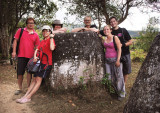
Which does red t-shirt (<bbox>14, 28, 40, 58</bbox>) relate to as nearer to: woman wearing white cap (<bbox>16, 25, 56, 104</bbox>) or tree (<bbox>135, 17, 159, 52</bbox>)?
woman wearing white cap (<bbox>16, 25, 56, 104</bbox>)

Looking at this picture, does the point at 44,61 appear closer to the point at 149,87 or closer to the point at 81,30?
the point at 81,30

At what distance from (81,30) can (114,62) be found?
129 centimetres

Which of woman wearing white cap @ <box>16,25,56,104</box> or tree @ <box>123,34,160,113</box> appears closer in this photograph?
tree @ <box>123,34,160,113</box>

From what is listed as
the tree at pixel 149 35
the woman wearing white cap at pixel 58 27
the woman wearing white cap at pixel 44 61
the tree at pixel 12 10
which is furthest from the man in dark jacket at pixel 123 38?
the tree at pixel 149 35

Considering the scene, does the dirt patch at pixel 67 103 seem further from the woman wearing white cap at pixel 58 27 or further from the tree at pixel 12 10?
the tree at pixel 12 10

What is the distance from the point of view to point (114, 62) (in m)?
3.98

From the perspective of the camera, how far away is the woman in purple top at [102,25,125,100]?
384cm

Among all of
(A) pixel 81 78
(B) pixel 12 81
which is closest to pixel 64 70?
(A) pixel 81 78

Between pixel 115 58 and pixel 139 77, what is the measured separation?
179cm

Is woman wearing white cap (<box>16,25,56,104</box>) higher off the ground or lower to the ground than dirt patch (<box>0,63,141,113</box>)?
higher

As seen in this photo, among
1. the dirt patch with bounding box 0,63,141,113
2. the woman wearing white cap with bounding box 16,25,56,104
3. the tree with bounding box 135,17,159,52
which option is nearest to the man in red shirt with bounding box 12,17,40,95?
the woman wearing white cap with bounding box 16,25,56,104

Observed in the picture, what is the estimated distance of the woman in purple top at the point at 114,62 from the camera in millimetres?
3845

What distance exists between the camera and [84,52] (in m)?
4.07

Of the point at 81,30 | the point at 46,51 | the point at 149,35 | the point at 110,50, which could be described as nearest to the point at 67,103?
the point at 46,51
